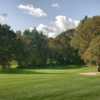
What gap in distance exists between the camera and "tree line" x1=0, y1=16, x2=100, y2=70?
176 feet

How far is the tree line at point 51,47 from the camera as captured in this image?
53.6 meters

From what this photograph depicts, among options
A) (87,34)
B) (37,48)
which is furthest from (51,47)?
(87,34)

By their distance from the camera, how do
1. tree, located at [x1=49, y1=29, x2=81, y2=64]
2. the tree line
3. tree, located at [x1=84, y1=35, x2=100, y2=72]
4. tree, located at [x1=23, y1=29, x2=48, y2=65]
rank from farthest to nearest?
tree, located at [x1=49, y1=29, x2=81, y2=64]
tree, located at [x1=23, y1=29, x2=48, y2=65]
the tree line
tree, located at [x1=84, y1=35, x2=100, y2=72]

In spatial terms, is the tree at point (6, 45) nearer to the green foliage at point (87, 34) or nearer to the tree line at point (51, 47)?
the tree line at point (51, 47)

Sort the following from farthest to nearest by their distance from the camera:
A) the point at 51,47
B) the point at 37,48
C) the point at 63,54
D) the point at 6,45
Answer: the point at 51,47 → the point at 37,48 → the point at 63,54 → the point at 6,45

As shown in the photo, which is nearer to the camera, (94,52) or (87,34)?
(94,52)

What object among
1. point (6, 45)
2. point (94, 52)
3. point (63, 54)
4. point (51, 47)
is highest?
point (51, 47)

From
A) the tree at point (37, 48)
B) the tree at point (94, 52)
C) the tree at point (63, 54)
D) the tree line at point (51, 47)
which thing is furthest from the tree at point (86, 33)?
the tree at point (63, 54)

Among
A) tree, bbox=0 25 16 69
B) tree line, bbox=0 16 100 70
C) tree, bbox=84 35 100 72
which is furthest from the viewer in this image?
tree, bbox=0 25 16 69

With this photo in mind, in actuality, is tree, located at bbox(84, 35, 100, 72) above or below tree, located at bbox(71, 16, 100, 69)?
below

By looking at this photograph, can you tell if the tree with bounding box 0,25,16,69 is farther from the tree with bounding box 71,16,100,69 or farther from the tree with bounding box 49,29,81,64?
the tree with bounding box 49,29,81,64

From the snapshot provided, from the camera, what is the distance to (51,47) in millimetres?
93250

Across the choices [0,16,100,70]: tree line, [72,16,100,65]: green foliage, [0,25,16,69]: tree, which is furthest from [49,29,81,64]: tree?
[72,16,100,65]: green foliage

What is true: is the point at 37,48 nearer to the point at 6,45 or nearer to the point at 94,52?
the point at 6,45
